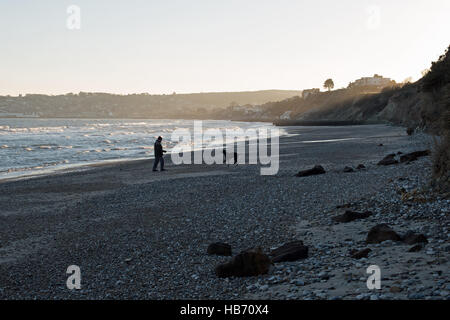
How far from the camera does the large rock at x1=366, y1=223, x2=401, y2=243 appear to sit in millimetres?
6798

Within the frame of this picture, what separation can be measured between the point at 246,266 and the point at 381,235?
2.58m

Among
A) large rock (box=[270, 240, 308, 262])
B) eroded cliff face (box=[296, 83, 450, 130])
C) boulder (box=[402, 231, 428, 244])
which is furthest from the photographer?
eroded cliff face (box=[296, 83, 450, 130])

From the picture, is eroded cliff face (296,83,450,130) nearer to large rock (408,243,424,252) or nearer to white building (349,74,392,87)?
large rock (408,243,424,252)

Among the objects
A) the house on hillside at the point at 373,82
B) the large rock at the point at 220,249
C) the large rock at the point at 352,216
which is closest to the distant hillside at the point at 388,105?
the large rock at the point at 352,216

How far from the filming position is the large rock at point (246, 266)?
620 centimetres

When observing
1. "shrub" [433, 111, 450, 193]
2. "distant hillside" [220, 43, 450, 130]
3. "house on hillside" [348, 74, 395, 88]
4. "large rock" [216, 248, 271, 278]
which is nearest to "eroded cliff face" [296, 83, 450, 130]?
"distant hillside" [220, 43, 450, 130]

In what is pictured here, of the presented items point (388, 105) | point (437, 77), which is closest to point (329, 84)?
point (388, 105)

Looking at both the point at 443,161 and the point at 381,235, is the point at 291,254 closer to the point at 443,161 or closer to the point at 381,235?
the point at 381,235

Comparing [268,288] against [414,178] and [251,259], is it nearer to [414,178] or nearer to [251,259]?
[251,259]

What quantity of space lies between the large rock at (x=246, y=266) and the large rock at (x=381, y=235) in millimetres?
2052

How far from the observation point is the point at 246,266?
623 cm

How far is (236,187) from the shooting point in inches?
583

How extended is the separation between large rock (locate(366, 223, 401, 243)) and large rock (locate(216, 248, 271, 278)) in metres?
2.05
